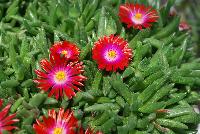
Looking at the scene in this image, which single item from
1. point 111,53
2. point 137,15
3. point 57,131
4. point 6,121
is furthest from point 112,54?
point 6,121

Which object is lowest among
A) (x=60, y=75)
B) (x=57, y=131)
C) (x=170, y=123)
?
(x=57, y=131)

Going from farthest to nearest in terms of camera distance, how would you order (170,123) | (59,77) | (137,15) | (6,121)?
(137,15), (170,123), (59,77), (6,121)

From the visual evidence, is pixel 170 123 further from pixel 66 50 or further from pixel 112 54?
pixel 66 50

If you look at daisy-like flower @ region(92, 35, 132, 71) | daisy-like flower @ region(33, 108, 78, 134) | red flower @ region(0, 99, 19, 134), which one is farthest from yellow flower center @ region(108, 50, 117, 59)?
red flower @ region(0, 99, 19, 134)

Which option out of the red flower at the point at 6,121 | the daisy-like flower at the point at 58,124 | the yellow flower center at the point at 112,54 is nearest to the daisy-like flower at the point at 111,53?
the yellow flower center at the point at 112,54

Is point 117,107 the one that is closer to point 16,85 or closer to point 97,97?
point 97,97

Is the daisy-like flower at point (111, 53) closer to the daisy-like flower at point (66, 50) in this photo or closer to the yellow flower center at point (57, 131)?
the daisy-like flower at point (66, 50)

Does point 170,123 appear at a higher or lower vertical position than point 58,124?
higher
